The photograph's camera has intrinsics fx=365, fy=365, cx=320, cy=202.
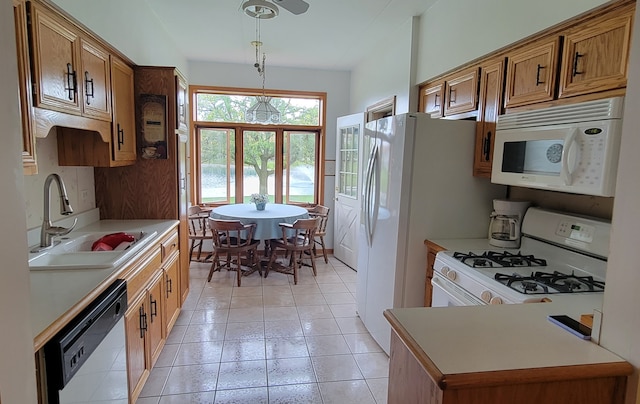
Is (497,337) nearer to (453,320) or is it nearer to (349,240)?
(453,320)

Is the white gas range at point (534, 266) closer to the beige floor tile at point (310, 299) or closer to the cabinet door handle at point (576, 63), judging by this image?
the cabinet door handle at point (576, 63)

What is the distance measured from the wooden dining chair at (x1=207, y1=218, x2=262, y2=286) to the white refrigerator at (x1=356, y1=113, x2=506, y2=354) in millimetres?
1822

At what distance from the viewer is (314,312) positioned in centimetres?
346

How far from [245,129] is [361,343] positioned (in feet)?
11.6

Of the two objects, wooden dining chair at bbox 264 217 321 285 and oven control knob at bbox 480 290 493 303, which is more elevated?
oven control knob at bbox 480 290 493 303

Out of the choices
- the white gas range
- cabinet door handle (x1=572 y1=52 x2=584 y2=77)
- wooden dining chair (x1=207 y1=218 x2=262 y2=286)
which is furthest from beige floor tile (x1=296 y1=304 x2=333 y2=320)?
cabinet door handle (x1=572 y1=52 x2=584 y2=77)

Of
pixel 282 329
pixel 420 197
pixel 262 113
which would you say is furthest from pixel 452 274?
pixel 262 113

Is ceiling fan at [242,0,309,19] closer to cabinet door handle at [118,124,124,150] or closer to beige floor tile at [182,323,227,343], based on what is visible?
cabinet door handle at [118,124,124,150]

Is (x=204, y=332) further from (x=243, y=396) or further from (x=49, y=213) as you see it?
(x=49, y=213)

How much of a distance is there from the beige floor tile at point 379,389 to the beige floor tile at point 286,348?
1.79ft

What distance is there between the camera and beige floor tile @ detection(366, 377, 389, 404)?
222 cm

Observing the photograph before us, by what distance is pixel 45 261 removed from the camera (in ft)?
6.18

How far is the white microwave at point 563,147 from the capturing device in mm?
1535

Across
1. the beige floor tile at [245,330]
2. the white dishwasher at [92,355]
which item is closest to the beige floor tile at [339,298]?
the beige floor tile at [245,330]
